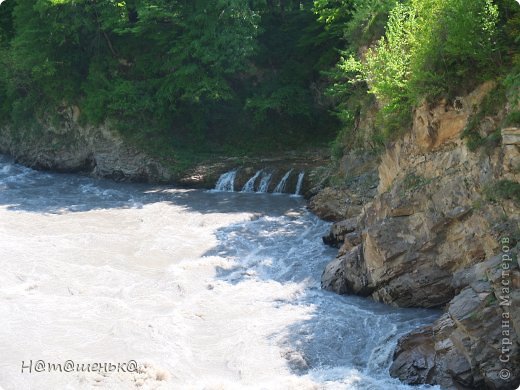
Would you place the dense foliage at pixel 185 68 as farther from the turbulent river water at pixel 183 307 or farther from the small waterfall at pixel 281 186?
the turbulent river water at pixel 183 307

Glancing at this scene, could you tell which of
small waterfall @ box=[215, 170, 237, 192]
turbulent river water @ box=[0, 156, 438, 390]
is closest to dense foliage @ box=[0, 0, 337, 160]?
small waterfall @ box=[215, 170, 237, 192]

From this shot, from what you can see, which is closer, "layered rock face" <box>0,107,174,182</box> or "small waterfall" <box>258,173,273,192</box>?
"small waterfall" <box>258,173,273,192</box>

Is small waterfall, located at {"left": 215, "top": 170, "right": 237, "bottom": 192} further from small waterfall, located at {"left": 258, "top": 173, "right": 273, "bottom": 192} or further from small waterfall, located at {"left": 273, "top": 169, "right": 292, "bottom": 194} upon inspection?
small waterfall, located at {"left": 273, "top": 169, "right": 292, "bottom": 194}

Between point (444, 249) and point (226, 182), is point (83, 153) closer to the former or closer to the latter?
point (226, 182)

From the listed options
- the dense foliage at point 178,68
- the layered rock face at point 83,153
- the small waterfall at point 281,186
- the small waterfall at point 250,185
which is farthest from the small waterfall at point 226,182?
the dense foliage at point 178,68

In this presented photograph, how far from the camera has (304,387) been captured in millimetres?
9141

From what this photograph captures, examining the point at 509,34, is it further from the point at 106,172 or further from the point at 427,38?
the point at 106,172

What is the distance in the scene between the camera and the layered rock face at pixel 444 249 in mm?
8578

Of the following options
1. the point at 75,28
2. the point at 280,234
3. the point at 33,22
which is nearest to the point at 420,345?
the point at 280,234

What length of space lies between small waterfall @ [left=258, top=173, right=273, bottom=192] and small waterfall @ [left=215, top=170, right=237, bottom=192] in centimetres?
110

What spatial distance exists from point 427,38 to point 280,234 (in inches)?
286

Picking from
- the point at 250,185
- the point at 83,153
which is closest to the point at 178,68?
the point at 83,153

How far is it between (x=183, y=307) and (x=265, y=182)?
10329 millimetres

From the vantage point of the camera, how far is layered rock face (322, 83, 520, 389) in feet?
28.1
